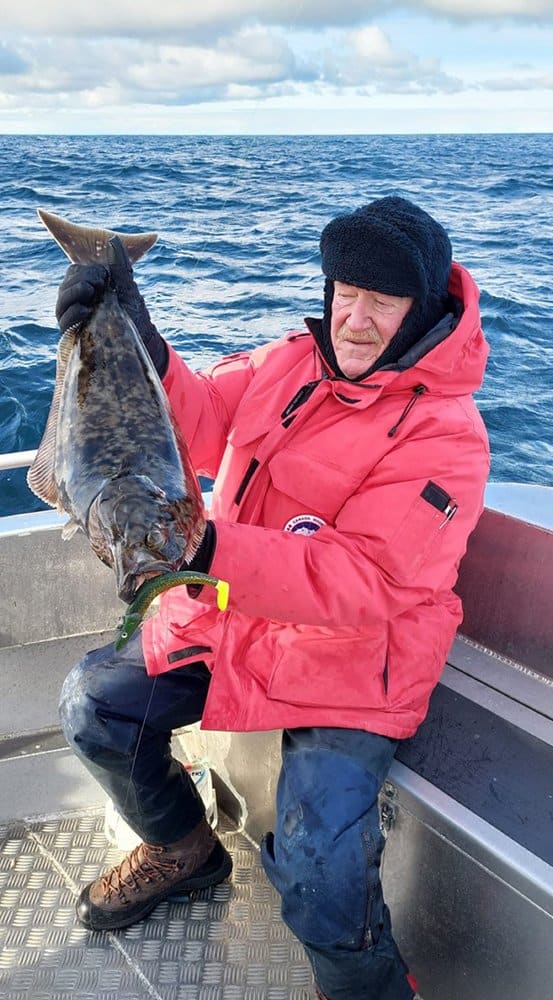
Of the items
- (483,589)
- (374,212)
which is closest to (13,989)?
(483,589)

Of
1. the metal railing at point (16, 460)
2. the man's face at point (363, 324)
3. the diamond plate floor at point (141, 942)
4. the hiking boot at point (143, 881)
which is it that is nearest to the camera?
the man's face at point (363, 324)

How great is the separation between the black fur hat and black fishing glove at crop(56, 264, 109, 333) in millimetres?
801

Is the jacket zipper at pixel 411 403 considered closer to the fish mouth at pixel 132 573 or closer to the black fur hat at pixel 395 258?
the black fur hat at pixel 395 258

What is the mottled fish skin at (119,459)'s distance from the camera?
2.03 meters

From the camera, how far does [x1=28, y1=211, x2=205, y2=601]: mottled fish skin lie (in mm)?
2027

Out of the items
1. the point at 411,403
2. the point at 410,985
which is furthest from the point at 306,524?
the point at 410,985

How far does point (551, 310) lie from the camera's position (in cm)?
1357

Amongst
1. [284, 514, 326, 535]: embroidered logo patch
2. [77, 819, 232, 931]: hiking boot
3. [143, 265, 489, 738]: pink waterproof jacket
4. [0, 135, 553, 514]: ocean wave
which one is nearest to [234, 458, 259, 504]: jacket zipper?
[143, 265, 489, 738]: pink waterproof jacket

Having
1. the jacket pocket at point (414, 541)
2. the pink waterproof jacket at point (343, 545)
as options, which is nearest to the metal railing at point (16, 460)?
the pink waterproof jacket at point (343, 545)

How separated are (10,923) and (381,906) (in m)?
1.49

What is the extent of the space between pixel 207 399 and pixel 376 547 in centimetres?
95

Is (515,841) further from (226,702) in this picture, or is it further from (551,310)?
(551,310)

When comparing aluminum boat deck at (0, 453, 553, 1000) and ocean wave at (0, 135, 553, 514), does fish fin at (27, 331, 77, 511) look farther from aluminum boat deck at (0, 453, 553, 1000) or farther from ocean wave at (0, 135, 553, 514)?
ocean wave at (0, 135, 553, 514)

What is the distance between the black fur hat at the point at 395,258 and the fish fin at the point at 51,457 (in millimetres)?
914
